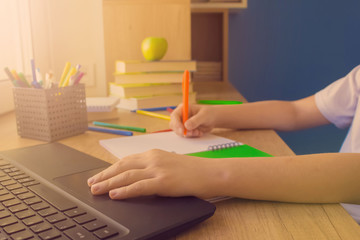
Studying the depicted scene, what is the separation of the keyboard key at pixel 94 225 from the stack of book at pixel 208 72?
1465mm

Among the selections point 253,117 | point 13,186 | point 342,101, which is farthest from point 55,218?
point 342,101

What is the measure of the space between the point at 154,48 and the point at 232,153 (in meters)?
0.62

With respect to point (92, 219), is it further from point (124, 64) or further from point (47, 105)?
point (124, 64)

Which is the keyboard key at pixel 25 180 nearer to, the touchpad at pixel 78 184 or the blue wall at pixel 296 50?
the touchpad at pixel 78 184

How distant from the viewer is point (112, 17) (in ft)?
3.95

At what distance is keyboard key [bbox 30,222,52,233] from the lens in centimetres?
31

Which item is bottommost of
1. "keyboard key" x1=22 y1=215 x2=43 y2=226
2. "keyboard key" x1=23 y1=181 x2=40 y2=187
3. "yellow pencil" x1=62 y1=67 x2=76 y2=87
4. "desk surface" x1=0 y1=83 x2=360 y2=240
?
"desk surface" x1=0 y1=83 x2=360 y2=240

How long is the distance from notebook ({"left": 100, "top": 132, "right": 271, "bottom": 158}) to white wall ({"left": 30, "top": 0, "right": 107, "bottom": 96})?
58cm

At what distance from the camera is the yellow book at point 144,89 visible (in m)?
1.02

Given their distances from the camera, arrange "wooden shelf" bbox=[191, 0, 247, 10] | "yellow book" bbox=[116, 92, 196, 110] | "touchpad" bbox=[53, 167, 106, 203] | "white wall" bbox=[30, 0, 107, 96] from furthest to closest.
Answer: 1. "wooden shelf" bbox=[191, 0, 247, 10]
2. "white wall" bbox=[30, 0, 107, 96]
3. "yellow book" bbox=[116, 92, 196, 110]
4. "touchpad" bbox=[53, 167, 106, 203]

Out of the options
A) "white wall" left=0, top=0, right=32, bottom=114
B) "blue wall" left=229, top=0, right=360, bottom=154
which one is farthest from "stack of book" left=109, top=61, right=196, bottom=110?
"blue wall" left=229, top=0, right=360, bottom=154

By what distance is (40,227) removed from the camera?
315 mm

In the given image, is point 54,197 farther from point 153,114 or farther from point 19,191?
point 153,114

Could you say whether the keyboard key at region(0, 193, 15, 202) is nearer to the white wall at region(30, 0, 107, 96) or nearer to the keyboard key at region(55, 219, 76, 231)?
the keyboard key at region(55, 219, 76, 231)
